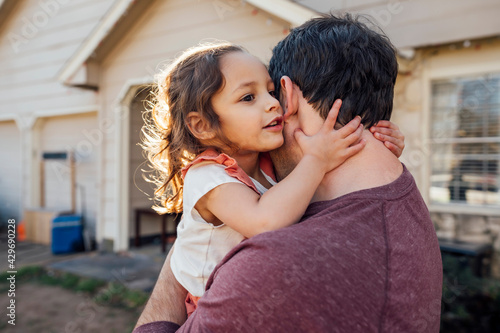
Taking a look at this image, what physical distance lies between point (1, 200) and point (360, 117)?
11691 mm

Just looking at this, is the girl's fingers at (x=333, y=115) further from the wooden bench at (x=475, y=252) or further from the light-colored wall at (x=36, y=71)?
the light-colored wall at (x=36, y=71)

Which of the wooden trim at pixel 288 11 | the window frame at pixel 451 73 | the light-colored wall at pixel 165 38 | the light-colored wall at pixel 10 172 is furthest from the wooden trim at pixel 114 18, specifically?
the light-colored wall at pixel 10 172

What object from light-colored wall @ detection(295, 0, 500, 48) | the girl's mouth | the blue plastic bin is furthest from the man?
the blue plastic bin

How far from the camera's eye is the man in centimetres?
99

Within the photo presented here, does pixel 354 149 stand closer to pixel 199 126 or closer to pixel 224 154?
pixel 224 154

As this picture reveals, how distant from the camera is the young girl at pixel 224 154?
51.2 inches

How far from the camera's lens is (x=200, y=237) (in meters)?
1.52

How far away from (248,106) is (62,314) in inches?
179

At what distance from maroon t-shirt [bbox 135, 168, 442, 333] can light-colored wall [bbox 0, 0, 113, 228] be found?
7591 millimetres

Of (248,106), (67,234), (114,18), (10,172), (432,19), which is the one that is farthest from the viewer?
(10,172)

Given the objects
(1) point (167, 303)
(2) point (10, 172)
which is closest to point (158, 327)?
(1) point (167, 303)

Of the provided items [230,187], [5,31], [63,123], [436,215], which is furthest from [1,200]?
[230,187]

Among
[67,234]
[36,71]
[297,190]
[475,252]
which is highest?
[36,71]

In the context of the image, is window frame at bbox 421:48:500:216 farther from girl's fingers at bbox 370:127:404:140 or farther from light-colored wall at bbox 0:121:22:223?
light-colored wall at bbox 0:121:22:223
